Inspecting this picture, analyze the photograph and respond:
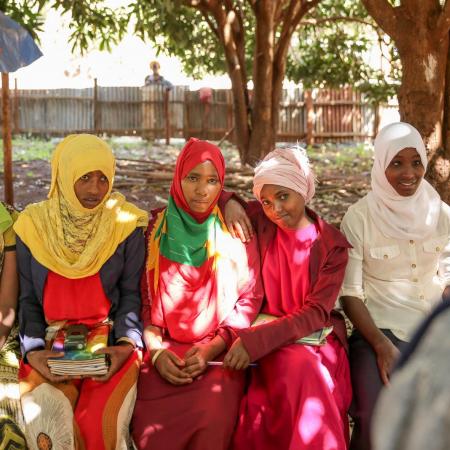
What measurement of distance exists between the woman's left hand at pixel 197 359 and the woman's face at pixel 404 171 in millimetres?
1154

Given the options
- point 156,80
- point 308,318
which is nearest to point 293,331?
point 308,318

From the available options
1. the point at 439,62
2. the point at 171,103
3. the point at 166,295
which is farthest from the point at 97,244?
the point at 171,103

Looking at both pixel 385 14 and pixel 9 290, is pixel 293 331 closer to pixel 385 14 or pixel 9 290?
pixel 9 290

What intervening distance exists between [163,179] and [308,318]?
753 cm

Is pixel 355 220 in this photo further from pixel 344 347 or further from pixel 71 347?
pixel 71 347

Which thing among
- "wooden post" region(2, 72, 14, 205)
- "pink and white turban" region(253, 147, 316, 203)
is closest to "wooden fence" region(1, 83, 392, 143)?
"wooden post" region(2, 72, 14, 205)

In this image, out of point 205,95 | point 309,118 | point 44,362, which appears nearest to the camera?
point 44,362

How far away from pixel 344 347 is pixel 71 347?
1243 mm

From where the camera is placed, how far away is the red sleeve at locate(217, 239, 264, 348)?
3.32 metres

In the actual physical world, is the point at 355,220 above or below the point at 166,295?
above

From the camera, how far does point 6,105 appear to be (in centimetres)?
736

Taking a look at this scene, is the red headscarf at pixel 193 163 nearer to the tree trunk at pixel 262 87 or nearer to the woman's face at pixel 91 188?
the woman's face at pixel 91 188

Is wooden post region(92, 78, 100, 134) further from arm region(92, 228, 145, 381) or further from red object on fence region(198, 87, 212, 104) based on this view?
arm region(92, 228, 145, 381)

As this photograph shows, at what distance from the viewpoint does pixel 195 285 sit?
3.34 meters
